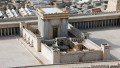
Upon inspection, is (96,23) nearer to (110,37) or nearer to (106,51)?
(110,37)

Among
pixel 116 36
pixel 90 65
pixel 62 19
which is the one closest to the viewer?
pixel 90 65

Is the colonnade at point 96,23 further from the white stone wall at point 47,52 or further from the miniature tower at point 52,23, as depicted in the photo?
the white stone wall at point 47,52

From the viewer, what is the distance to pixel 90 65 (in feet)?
139

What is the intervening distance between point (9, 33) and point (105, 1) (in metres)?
50.0

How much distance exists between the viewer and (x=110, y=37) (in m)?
56.7

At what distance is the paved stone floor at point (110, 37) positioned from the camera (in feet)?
163

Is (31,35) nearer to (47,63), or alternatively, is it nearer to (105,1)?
(47,63)

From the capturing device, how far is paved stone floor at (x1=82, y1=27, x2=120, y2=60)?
4966 cm

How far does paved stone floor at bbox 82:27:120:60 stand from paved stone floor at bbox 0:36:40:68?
38.5ft

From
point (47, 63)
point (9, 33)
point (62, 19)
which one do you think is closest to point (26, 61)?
point (47, 63)

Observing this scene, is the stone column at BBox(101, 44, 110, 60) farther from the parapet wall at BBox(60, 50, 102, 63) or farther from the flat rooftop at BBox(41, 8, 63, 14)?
the flat rooftop at BBox(41, 8, 63, 14)

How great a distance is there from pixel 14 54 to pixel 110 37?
17.5m

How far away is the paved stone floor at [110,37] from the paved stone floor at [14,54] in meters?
11.7

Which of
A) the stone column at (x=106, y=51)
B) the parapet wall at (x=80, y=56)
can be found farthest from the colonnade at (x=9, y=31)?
the stone column at (x=106, y=51)
